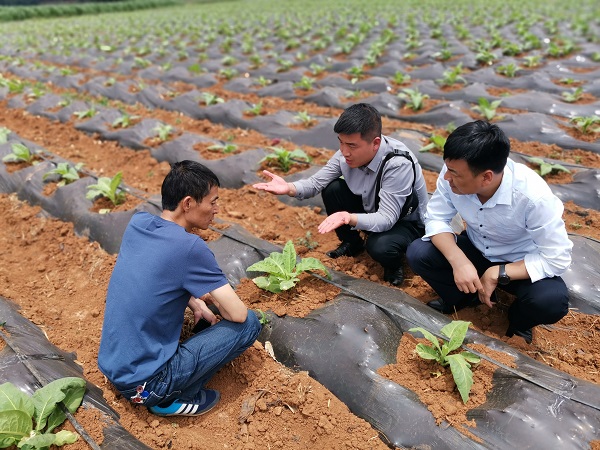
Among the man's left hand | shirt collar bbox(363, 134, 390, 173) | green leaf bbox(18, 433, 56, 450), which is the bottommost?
green leaf bbox(18, 433, 56, 450)

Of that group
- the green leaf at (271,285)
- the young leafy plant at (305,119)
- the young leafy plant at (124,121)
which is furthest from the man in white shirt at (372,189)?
the young leafy plant at (124,121)

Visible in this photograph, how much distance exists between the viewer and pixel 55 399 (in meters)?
2.40

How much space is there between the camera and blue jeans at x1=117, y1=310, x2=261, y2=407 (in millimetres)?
2549

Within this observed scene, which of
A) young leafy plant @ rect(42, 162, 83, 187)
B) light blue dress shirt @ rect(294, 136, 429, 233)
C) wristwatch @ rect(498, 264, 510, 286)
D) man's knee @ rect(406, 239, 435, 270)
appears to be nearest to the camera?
wristwatch @ rect(498, 264, 510, 286)

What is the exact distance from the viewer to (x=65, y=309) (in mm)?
3859

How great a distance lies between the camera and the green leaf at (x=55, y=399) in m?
2.37

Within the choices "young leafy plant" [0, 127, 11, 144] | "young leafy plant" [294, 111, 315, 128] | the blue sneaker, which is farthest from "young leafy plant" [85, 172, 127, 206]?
"young leafy plant" [294, 111, 315, 128]

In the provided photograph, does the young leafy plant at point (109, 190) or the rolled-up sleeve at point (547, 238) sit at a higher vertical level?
the rolled-up sleeve at point (547, 238)

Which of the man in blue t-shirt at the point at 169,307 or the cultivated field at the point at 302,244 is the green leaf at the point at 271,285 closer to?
the cultivated field at the point at 302,244

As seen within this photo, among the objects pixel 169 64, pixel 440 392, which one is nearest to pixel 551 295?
pixel 440 392

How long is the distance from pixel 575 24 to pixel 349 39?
25.0ft

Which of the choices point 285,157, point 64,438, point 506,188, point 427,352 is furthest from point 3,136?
point 506,188

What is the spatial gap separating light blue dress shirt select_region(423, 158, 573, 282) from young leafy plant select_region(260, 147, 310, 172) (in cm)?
257

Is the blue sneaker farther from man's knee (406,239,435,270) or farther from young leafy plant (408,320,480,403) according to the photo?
man's knee (406,239,435,270)
